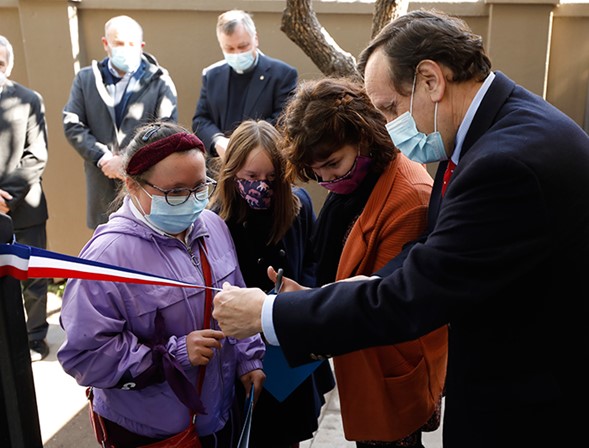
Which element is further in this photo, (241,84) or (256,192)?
(241,84)

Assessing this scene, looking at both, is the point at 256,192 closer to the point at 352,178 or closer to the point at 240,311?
the point at 352,178

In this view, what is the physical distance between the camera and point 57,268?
1600 millimetres

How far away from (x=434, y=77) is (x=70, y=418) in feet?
11.3

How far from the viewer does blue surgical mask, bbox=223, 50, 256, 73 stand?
16.7ft

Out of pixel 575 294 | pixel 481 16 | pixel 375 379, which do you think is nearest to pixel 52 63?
pixel 481 16

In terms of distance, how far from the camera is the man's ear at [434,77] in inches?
69.8

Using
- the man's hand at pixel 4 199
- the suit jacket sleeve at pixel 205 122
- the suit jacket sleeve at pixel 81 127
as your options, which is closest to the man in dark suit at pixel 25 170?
the man's hand at pixel 4 199

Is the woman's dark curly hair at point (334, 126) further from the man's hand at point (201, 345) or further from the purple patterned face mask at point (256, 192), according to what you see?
the man's hand at point (201, 345)

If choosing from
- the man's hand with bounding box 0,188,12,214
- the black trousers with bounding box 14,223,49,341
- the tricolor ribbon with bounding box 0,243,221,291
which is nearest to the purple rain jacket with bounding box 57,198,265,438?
the tricolor ribbon with bounding box 0,243,221,291

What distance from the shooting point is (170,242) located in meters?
2.19

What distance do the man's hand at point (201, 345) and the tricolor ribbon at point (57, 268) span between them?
0.15 meters

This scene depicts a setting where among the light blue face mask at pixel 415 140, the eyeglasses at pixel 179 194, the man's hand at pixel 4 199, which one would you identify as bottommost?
the man's hand at pixel 4 199

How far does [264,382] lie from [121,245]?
31.5 inches

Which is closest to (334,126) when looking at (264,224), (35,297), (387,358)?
(264,224)
